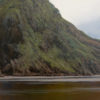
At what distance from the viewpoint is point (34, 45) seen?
167625 millimetres

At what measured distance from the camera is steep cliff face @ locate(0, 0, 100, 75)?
150750mm

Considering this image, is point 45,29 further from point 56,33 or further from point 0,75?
point 0,75

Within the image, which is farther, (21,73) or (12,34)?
(12,34)

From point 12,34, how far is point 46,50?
26936 millimetres

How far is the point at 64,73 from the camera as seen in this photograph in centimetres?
16350

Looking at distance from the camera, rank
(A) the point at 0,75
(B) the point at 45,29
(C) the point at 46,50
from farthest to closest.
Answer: (B) the point at 45,29
(C) the point at 46,50
(A) the point at 0,75

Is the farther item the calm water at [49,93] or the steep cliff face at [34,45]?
the steep cliff face at [34,45]

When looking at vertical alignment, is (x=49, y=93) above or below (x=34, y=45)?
below

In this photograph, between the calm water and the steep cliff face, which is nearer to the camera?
the calm water

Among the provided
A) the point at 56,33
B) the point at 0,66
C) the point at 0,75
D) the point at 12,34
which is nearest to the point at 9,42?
the point at 12,34

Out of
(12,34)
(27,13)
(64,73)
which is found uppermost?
(27,13)

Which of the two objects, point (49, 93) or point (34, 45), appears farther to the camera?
point (34, 45)

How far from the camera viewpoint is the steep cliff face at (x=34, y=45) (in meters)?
151

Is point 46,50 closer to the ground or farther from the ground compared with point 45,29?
closer to the ground
